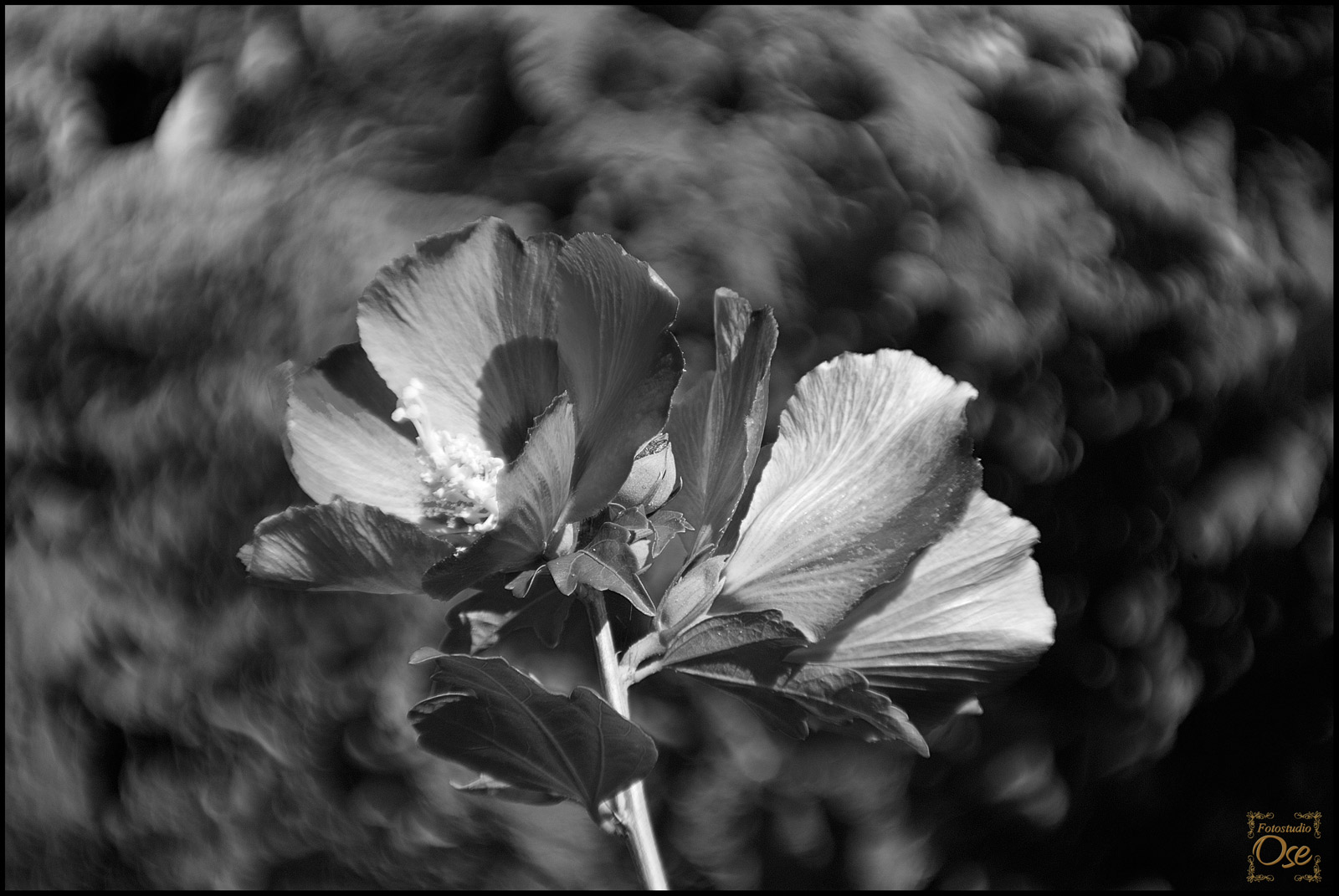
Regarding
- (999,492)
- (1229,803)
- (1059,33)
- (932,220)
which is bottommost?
(1229,803)

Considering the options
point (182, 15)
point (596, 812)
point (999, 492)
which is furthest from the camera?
point (182, 15)

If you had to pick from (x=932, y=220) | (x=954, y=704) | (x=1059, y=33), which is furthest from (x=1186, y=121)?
(x=954, y=704)

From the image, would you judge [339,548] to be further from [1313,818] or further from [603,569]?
[1313,818]

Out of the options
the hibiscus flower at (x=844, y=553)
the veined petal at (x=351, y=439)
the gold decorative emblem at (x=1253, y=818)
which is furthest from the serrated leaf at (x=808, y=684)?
A: the gold decorative emblem at (x=1253, y=818)

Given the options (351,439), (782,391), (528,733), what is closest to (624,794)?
(528,733)

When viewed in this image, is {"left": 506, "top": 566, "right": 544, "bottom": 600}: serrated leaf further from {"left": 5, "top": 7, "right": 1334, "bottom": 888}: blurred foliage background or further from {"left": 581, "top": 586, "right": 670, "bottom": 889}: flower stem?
{"left": 5, "top": 7, "right": 1334, "bottom": 888}: blurred foliage background

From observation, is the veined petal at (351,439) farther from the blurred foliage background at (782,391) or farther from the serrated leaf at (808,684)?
the blurred foliage background at (782,391)

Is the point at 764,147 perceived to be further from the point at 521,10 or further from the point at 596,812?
the point at 596,812
